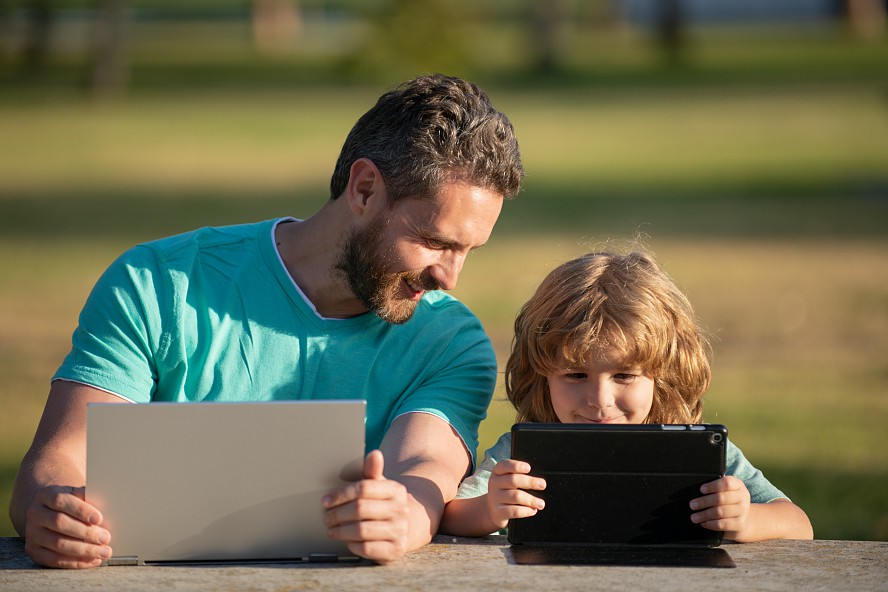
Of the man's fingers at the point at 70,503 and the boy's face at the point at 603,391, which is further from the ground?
the boy's face at the point at 603,391

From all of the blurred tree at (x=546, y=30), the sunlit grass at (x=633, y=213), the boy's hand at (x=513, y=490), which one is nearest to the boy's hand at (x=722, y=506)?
the boy's hand at (x=513, y=490)

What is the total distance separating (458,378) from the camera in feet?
11.7

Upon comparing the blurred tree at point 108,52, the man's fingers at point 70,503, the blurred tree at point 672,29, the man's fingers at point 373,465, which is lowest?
the man's fingers at point 70,503

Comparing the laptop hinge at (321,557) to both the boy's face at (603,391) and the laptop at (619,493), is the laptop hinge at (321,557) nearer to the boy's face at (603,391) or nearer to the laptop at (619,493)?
the laptop at (619,493)

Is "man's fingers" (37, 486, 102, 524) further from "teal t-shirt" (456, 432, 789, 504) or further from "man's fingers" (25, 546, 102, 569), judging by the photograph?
"teal t-shirt" (456, 432, 789, 504)

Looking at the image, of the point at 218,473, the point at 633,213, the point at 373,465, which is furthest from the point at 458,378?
the point at 633,213

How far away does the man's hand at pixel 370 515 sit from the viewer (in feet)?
8.81

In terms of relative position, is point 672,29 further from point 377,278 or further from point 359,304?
point 377,278

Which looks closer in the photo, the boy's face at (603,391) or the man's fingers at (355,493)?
the man's fingers at (355,493)

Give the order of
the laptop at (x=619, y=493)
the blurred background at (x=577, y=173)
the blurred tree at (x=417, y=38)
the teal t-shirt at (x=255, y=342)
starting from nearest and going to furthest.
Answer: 1. the laptop at (x=619, y=493)
2. the teal t-shirt at (x=255, y=342)
3. the blurred background at (x=577, y=173)
4. the blurred tree at (x=417, y=38)

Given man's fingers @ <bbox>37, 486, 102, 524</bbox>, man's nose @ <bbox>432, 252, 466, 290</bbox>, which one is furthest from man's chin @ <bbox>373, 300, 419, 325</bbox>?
man's fingers @ <bbox>37, 486, 102, 524</bbox>

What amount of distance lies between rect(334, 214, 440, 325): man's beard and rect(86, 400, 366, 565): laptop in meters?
0.89

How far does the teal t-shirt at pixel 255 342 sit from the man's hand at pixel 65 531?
0.63 meters

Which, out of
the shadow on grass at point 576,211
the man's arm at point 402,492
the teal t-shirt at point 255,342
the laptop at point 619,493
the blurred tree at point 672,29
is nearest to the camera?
the man's arm at point 402,492
